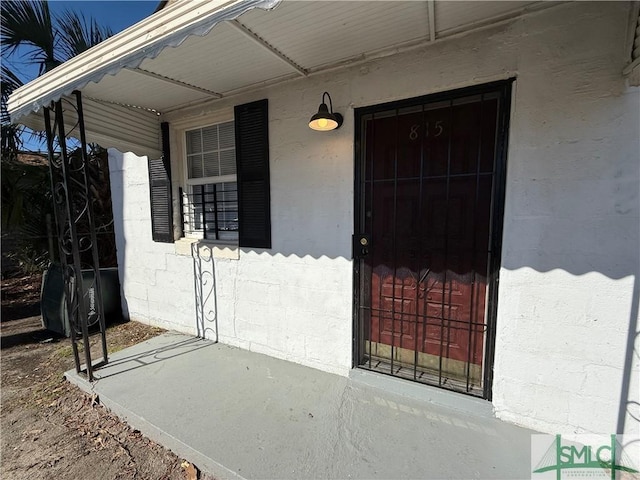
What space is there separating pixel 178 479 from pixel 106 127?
340 cm

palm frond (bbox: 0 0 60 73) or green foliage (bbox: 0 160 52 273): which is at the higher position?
palm frond (bbox: 0 0 60 73)

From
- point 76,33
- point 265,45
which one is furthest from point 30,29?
point 265,45

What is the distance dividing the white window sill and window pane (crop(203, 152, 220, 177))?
840mm

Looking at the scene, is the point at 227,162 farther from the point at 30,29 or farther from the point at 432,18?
the point at 30,29

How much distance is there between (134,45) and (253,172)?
1.34 meters

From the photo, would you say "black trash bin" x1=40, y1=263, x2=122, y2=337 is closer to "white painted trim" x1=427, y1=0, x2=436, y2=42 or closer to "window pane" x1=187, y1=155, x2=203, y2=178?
"window pane" x1=187, y1=155, x2=203, y2=178

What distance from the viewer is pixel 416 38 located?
206 centimetres

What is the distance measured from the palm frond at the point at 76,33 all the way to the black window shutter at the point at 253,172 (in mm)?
4187

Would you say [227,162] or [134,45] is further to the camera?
[227,162]

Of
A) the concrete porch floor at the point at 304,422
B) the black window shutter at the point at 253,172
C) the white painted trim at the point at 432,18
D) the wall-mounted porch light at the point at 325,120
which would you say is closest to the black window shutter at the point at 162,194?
the black window shutter at the point at 253,172

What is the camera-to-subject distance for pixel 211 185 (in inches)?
141

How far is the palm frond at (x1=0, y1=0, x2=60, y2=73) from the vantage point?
410cm
